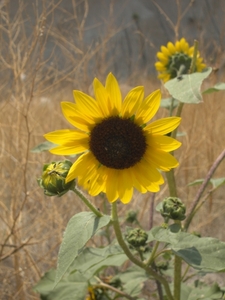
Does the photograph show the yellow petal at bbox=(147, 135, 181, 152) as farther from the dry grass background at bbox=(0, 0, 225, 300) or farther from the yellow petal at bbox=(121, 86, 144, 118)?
the dry grass background at bbox=(0, 0, 225, 300)

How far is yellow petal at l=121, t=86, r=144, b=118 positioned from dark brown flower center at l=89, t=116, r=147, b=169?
0.01m

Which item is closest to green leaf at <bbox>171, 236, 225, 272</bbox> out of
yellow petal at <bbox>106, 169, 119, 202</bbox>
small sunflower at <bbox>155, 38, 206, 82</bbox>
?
yellow petal at <bbox>106, 169, 119, 202</bbox>

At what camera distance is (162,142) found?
22.3 inches

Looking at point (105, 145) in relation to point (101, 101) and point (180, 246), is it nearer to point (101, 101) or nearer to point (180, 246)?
point (101, 101)

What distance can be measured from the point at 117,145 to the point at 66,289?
13.3 inches

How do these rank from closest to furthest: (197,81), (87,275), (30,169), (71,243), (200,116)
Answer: (71,243)
(197,81)
(87,275)
(30,169)
(200,116)

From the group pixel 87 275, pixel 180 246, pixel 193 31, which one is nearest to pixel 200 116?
pixel 87 275

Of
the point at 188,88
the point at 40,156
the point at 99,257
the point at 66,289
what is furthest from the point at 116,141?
the point at 40,156

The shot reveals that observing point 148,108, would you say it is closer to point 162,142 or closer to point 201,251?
point 162,142

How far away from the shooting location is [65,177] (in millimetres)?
542

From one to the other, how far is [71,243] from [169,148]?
0.18m

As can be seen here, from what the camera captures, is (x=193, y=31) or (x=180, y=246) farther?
(x=193, y=31)

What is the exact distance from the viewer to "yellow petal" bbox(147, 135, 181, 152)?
56 centimetres

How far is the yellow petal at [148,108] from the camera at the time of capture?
21.2 inches
